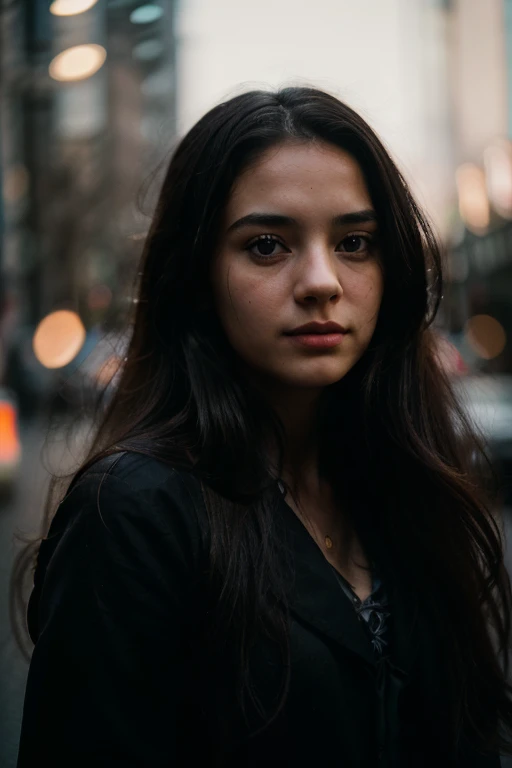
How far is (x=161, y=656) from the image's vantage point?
161 centimetres

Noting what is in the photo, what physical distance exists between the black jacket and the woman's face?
0.35 metres

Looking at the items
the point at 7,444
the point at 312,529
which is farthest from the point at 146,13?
the point at 7,444

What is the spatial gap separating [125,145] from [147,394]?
2410 inches

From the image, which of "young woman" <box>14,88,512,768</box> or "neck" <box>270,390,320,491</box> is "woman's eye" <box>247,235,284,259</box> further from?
"neck" <box>270,390,320,491</box>

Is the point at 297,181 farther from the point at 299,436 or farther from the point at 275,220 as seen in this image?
the point at 299,436

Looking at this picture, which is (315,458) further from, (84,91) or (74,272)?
(84,91)

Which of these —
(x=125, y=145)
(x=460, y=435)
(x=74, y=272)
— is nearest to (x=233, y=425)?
(x=460, y=435)

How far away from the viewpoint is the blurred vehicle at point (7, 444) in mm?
9406

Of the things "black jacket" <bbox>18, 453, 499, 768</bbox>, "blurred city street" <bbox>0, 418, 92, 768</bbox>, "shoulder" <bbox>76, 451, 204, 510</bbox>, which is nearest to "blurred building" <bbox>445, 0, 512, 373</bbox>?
"blurred city street" <bbox>0, 418, 92, 768</bbox>

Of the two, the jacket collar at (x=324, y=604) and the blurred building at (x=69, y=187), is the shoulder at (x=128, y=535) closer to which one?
the jacket collar at (x=324, y=604)

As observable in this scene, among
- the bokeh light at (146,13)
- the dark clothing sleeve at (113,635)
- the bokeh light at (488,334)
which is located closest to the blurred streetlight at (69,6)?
the bokeh light at (146,13)

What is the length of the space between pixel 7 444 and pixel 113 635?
8.45 meters

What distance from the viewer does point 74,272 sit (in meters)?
46.6

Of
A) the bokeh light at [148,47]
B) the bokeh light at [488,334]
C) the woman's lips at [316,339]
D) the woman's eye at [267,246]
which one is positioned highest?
the bokeh light at [148,47]
